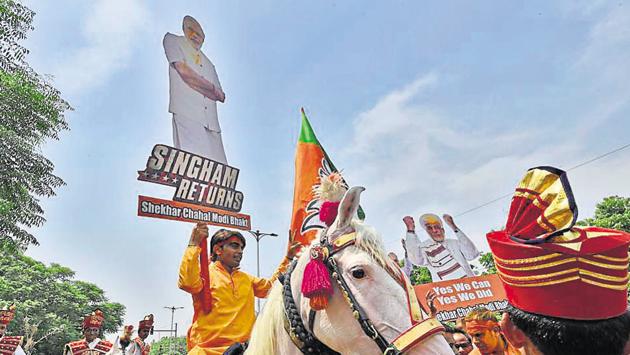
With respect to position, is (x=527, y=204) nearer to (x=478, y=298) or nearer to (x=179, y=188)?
(x=179, y=188)

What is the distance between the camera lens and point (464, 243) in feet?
48.4

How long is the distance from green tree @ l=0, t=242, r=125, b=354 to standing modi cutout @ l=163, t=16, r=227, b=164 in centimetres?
3460

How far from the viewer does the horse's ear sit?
2736 millimetres

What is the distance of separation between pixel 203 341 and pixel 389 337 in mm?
1843

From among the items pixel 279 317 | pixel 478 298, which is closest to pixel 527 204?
pixel 279 317

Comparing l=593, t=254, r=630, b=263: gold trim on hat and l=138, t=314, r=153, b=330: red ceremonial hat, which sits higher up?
l=138, t=314, r=153, b=330: red ceremonial hat

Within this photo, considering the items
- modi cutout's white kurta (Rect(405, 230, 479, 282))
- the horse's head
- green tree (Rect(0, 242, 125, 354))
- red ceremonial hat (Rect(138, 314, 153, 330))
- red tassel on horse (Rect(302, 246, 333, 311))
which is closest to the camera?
the horse's head

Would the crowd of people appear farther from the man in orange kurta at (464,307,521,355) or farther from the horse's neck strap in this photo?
the man in orange kurta at (464,307,521,355)

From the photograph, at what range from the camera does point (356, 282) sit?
2619 mm

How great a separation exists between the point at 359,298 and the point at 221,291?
5.48 ft

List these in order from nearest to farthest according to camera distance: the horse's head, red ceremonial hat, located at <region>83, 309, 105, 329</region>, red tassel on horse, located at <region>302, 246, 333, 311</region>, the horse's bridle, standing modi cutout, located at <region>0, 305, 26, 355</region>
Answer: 1. the horse's bridle
2. the horse's head
3. red tassel on horse, located at <region>302, 246, 333, 311</region>
4. standing modi cutout, located at <region>0, 305, 26, 355</region>
5. red ceremonial hat, located at <region>83, 309, 105, 329</region>

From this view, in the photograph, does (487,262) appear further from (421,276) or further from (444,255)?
(444,255)

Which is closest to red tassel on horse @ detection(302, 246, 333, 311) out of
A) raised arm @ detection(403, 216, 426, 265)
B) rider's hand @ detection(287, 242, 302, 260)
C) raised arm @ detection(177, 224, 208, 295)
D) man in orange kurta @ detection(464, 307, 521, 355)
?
raised arm @ detection(177, 224, 208, 295)

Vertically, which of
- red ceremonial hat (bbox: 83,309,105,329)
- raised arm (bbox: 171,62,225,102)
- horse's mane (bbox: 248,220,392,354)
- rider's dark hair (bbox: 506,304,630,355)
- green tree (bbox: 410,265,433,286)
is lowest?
rider's dark hair (bbox: 506,304,630,355)
